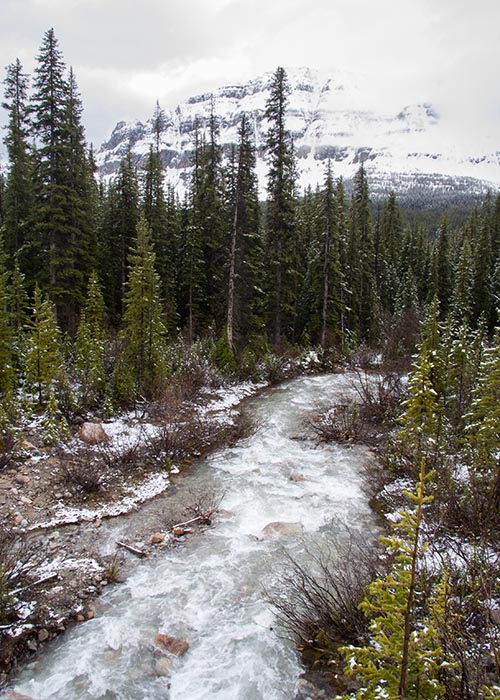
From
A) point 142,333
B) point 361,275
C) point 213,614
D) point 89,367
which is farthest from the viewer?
point 361,275

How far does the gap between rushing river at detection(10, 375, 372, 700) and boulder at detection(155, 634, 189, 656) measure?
97 mm

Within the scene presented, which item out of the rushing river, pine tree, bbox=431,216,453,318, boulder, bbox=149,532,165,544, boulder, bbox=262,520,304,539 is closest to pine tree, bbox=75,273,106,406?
the rushing river

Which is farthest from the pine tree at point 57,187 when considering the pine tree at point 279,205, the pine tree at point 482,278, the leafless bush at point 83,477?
the pine tree at point 482,278

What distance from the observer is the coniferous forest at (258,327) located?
418cm

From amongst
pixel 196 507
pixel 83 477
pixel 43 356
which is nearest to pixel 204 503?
pixel 196 507

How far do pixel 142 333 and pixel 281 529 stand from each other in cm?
957

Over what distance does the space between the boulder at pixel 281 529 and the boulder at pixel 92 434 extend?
5926mm

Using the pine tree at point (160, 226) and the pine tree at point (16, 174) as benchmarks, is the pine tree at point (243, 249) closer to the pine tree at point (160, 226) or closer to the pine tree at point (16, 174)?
the pine tree at point (160, 226)

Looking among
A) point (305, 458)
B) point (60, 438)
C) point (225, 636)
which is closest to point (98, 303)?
point (60, 438)

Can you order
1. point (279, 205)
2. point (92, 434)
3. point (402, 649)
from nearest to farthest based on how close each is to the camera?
point (402, 649) < point (92, 434) < point (279, 205)

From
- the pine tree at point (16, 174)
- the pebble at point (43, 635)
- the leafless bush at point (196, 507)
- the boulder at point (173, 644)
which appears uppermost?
the pine tree at point (16, 174)

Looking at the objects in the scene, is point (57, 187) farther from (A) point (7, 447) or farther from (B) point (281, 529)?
(B) point (281, 529)

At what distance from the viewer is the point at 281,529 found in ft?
30.4

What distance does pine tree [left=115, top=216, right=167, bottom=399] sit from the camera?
15750 millimetres
